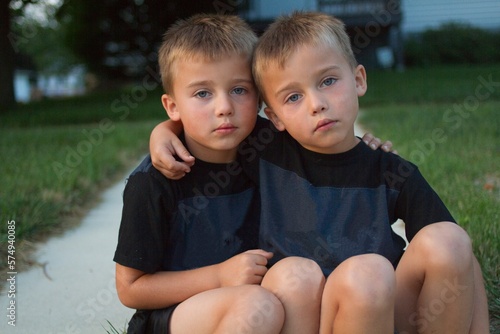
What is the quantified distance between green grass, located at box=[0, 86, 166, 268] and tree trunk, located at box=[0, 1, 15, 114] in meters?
2.98

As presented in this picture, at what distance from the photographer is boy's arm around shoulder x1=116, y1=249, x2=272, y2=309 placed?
1.73 m

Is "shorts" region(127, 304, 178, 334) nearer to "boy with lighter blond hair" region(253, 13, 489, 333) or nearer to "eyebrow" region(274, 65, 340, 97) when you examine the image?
"boy with lighter blond hair" region(253, 13, 489, 333)

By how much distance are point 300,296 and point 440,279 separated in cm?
35

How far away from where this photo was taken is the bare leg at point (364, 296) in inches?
57.7

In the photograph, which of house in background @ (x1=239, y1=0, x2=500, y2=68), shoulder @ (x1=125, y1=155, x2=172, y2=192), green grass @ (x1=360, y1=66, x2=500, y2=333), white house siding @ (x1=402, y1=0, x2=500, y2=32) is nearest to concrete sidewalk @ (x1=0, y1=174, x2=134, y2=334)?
shoulder @ (x1=125, y1=155, x2=172, y2=192)

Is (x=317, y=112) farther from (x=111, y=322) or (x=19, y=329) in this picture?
(x=19, y=329)

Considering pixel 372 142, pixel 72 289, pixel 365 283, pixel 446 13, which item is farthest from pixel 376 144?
pixel 446 13

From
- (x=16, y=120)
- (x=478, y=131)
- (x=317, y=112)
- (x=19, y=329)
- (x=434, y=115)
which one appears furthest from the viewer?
(x=16, y=120)

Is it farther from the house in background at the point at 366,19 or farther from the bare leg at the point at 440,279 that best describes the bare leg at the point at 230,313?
the house in background at the point at 366,19

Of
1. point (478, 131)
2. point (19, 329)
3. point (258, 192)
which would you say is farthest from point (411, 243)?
point (478, 131)

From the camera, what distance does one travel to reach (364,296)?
1.46 meters

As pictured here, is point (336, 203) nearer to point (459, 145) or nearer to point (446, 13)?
point (459, 145)

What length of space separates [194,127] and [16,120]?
8.18 metres

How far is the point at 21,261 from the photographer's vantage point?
285 centimetres
